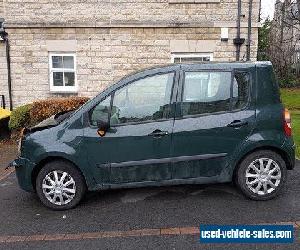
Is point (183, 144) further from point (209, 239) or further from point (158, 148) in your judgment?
point (209, 239)

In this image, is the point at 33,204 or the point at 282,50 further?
the point at 282,50

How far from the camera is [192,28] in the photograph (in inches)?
416

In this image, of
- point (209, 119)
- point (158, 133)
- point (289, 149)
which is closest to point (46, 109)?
point (158, 133)

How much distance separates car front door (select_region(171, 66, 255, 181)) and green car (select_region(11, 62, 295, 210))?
1cm

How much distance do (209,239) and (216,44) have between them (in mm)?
7889

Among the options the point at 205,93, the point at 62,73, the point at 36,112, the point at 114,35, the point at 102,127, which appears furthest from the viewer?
the point at 62,73

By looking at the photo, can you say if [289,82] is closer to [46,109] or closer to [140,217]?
[46,109]

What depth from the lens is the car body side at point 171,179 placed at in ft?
14.7

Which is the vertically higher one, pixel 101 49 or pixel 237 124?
pixel 101 49

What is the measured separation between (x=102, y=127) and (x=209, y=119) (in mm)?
1376

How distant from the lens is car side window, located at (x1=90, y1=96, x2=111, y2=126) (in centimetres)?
449

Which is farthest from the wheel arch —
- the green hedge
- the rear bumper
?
the green hedge

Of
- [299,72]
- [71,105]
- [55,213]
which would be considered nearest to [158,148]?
[55,213]

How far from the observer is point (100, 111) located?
178 inches
